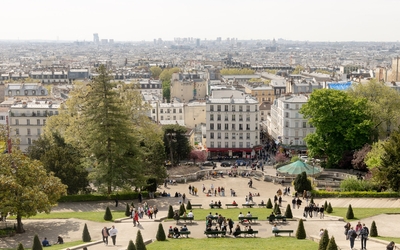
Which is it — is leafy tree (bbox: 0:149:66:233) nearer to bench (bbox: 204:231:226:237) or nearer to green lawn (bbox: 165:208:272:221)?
green lawn (bbox: 165:208:272:221)

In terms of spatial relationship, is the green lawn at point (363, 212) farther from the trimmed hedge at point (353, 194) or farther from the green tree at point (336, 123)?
the green tree at point (336, 123)

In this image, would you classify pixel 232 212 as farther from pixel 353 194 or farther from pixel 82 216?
pixel 353 194

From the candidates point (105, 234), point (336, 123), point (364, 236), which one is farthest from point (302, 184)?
point (105, 234)

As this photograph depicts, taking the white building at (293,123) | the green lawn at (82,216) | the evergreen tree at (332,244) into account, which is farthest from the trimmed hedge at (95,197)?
the white building at (293,123)

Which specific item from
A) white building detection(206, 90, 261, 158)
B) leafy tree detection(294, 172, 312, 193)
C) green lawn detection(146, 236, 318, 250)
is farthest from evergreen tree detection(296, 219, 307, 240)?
white building detection(206, 90, 261, 158)

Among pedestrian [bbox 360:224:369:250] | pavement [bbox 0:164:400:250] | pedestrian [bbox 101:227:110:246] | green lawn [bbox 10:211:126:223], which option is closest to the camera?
pedestrian [bbox 360:224:369:250]

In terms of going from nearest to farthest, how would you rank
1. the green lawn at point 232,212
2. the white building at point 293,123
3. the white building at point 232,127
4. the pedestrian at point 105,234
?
the pedestrian at point 105,234, the green lawn at point 232,212, the white building at point 232,127, the white building at point 293,123
